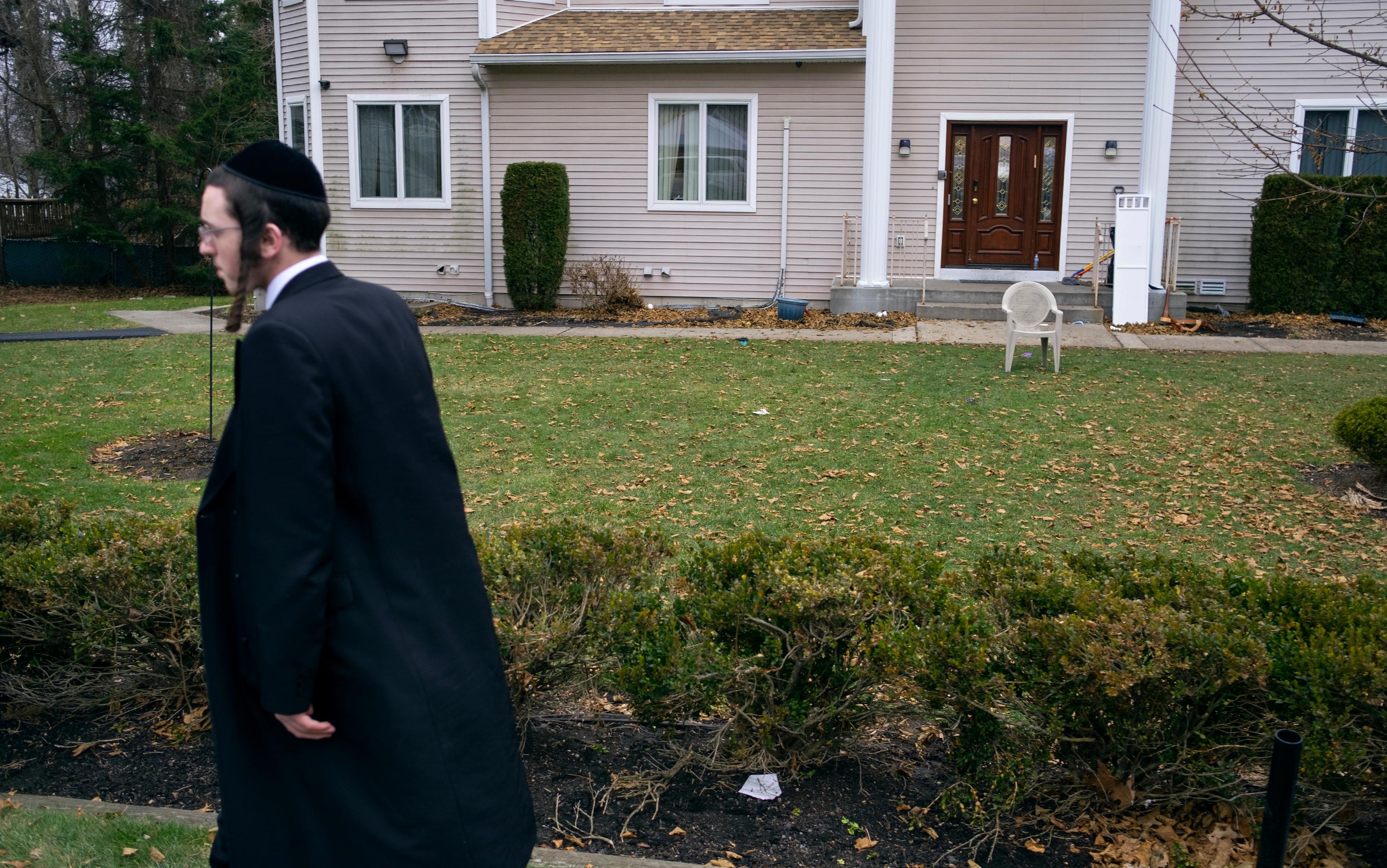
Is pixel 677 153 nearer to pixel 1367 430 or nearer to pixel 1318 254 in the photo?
Answer: pixel 1318 254

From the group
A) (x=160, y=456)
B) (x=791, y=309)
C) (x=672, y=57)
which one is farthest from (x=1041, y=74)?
(x=160, y=456)

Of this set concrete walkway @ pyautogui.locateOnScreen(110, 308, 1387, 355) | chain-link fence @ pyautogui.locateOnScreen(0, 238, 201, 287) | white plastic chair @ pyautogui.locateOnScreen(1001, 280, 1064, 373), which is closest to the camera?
white plastic chair @ pyautogui.locateOnScreen(1001, 280, 1064, 373)

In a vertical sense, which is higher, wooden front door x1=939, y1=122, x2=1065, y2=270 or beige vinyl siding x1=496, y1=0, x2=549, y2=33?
beige vinyl siding x1=496, y1=0, x2=549, y2=33

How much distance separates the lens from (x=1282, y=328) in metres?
14.9

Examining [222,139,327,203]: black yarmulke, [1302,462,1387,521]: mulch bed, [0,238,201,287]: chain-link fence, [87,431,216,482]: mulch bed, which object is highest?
[222,139,327,203]: black yarmulke

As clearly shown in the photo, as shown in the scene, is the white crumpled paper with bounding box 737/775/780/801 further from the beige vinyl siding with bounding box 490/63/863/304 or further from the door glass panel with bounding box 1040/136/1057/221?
the door glass panel with bounding box 1040/136/1057/221

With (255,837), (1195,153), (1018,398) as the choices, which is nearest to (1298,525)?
(1018,398)

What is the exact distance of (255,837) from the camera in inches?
89.5

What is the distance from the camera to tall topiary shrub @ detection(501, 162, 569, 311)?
16.1m

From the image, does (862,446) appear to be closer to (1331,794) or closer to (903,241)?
(1331,794)

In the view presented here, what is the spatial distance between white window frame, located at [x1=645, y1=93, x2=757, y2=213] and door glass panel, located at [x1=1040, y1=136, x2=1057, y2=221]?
4395 millimetres

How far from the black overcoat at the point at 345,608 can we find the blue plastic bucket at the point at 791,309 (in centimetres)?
1352

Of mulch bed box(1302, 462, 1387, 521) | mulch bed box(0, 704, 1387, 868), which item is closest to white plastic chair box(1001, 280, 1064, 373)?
mulch bed box(1302, 462, 1387, 521)

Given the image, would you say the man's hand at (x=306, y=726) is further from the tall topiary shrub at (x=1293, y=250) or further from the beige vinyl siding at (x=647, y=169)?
the tall topiary shrub at (x=1293, y=250)
